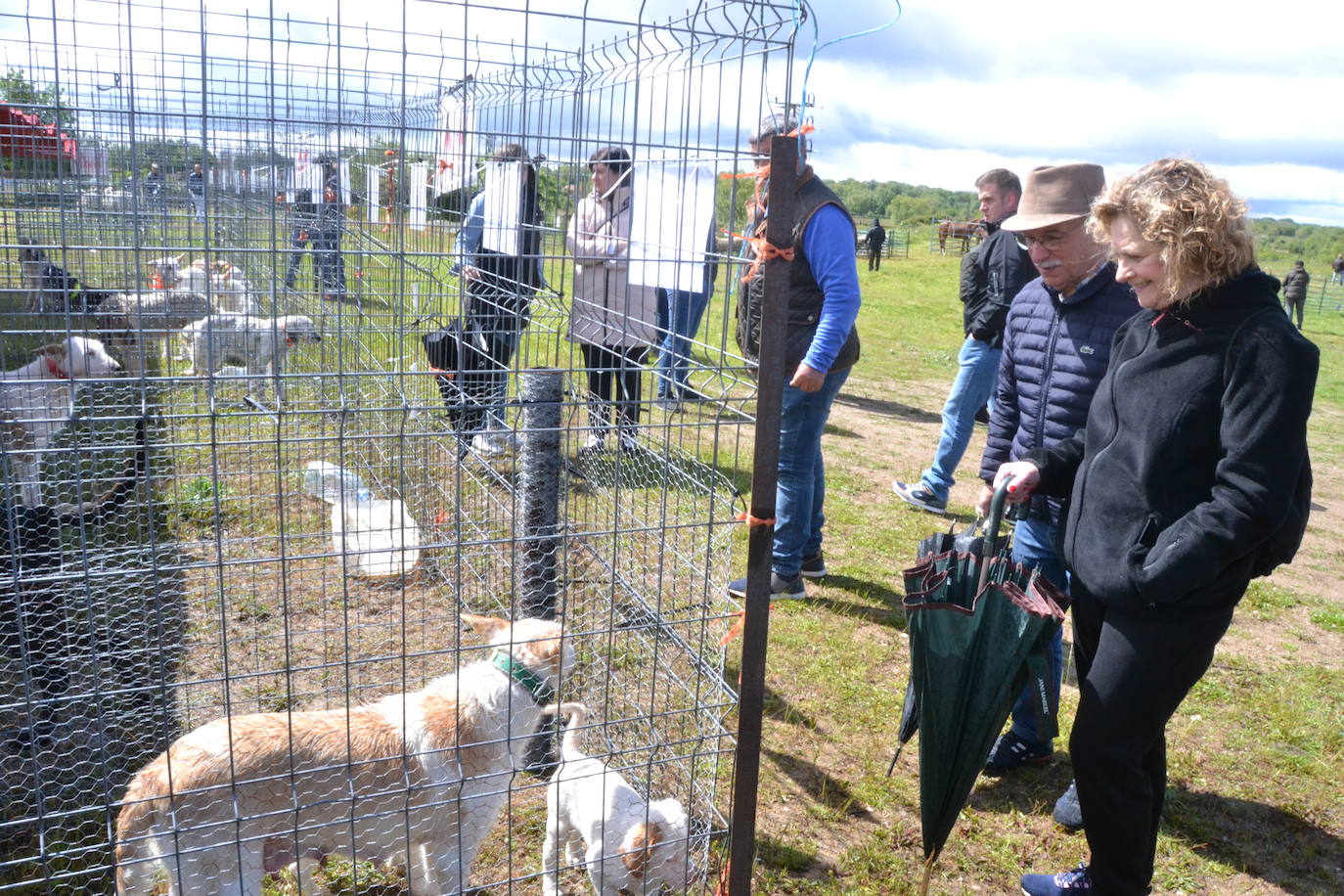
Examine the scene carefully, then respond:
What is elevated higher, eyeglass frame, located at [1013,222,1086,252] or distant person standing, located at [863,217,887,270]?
distant person standing, located at [863,217,887,270]

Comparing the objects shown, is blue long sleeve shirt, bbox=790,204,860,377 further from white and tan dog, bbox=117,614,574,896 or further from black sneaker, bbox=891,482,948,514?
black sneaker, bbox=891,482,948,514

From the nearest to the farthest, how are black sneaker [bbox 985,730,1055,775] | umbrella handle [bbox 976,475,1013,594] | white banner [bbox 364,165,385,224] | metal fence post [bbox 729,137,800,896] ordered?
metal fence post [bbox 729,137,800,896], umbrella handle [bbox 976,475,1013,594], black sneaker [bbox 985,730,1055,775], white banner [bbox 364,165,385,224]

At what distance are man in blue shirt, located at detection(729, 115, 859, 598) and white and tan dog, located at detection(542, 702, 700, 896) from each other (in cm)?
141

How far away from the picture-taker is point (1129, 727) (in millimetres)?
2422

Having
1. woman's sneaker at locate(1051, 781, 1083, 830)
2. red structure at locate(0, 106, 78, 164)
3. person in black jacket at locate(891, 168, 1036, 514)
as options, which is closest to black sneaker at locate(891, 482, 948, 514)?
person in black jacket at locate(891, 168, 1036, 514)

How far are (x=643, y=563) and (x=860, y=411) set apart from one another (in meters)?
7.23

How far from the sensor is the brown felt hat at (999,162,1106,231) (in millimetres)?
2998

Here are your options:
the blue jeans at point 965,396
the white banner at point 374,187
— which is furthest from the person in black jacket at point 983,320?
the white banner at point 374,187

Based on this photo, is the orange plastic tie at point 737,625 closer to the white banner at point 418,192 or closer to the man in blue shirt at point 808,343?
the man in blue shirt at point 808,343

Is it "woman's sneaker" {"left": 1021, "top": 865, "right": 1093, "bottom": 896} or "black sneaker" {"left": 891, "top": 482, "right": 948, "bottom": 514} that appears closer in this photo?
"woman's sneaker" {"left": 1021, "top": 865, "right": 1093, "bottom": 896}

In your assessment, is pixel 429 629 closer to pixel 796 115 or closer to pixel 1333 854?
pixel 796 115

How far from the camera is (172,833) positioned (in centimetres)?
210

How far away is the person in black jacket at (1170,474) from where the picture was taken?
213 centimetres

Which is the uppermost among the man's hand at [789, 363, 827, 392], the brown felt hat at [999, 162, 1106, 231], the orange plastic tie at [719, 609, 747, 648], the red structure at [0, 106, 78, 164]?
the red structure at [0, 106, 78, 164]
